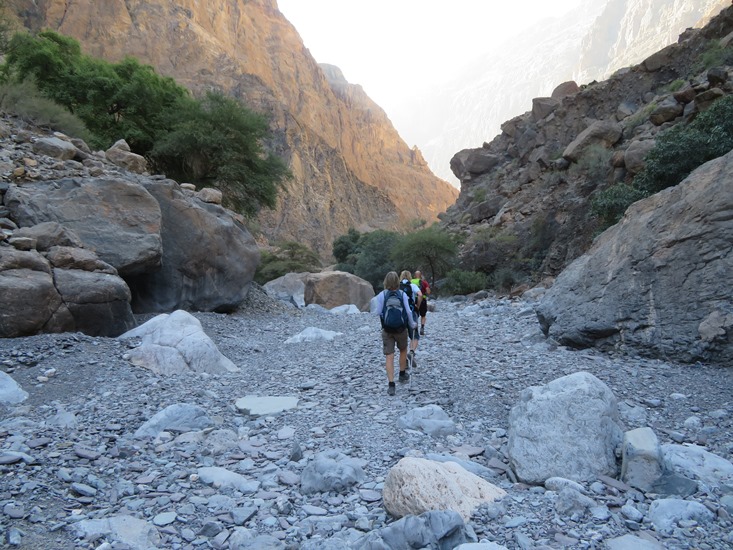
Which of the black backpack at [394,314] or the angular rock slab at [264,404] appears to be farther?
the black backpack at [394,314]

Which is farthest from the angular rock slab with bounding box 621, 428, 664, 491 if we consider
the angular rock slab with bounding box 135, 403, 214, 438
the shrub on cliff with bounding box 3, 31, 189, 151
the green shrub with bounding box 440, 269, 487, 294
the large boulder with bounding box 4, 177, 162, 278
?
the green shrub with bounding box 440, 269, 487, 294

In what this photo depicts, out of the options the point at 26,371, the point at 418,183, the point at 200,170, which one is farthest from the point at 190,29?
the point at 26,371

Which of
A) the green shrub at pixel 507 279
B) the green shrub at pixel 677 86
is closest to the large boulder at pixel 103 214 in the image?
the green shrub at pixel 507 279

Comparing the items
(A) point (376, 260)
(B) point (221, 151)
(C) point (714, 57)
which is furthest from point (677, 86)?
(B) point (221, 151)

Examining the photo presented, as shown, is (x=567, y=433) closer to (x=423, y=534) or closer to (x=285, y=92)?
(x=423, y=534)

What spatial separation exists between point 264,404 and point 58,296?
3.79 m

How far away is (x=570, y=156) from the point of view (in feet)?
80.7

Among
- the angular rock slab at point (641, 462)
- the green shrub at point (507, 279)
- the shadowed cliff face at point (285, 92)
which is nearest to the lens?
the angular rock slab at point (641, 462)

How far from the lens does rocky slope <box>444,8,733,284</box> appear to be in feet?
63.4

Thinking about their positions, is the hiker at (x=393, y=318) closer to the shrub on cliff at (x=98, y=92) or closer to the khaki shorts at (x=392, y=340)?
the khaki shorts at (x=392, y=340)

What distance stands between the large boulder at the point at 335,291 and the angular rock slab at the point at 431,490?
612 inches

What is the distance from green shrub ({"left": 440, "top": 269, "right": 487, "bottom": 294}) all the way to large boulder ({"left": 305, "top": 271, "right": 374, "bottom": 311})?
4.85 metres

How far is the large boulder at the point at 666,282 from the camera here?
559 cm

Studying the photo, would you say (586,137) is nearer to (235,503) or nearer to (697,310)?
(697,310)
